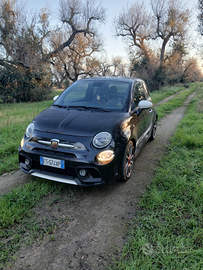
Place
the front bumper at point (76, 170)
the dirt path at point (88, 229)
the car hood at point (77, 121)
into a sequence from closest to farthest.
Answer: the dirt path at point (88, 229)
the front bumper at point (76, 170)
the car hood at point (77, 121)

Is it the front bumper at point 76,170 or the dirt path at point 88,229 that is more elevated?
the front bumper at point 76,170

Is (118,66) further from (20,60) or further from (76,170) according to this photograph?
(76,170)

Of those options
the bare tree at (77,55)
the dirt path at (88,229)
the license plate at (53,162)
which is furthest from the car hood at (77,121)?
the bare tree at (77,55)

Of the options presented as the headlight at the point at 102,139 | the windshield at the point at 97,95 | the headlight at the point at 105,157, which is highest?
the windshield at the point at 97,95

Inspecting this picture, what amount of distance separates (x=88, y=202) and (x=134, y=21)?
101ft

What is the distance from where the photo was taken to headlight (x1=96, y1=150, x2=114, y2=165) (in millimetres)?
2764

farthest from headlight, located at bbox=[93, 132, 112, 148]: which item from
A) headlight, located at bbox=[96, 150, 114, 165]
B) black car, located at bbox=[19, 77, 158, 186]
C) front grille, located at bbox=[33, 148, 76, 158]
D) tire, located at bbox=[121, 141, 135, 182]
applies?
tire, located at bbox=[121, 141, 135, 182]

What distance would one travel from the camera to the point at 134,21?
28312 mm

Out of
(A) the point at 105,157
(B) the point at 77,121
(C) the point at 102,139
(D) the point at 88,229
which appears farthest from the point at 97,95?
(D) the point at 88,229

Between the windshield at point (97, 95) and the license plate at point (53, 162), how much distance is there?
1.23 m

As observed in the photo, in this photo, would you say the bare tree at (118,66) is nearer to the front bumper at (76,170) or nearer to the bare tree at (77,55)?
the bare tree at (77,55)

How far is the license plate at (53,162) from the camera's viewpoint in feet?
9.21

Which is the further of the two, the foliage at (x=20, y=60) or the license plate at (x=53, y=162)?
the foliage at (x=20, y=60)

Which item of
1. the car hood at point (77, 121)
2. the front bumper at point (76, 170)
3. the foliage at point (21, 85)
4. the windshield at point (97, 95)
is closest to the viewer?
the front bumper at point (76, 170)
